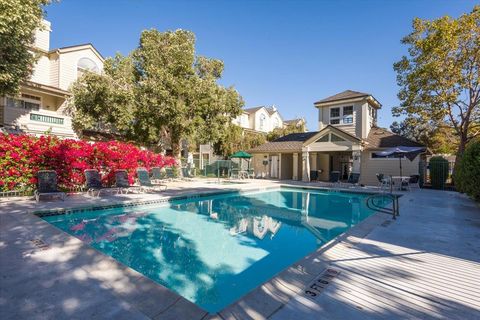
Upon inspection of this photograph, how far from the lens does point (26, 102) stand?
1880cm

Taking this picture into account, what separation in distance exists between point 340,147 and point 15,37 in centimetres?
2088

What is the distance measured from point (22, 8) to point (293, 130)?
28011mm

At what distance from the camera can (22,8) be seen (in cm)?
1158

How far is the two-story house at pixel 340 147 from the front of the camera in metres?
19.0

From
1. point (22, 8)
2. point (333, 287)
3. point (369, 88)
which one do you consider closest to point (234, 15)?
point (22, 8)

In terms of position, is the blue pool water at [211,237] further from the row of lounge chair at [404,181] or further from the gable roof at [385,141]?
the gable roof at [385,141]

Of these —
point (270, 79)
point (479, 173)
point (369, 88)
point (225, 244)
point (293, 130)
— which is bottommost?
point (225, 244)

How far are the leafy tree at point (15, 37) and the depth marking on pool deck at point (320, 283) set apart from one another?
50.7ft

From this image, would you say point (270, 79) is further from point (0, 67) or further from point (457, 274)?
point (457, 274)

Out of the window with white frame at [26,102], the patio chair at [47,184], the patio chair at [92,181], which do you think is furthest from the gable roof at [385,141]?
the window with white frame at [26,102]

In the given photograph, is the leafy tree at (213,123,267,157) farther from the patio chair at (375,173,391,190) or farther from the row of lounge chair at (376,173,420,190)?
the row of lounge chair at (376,173,420,190)

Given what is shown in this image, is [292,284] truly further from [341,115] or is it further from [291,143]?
[341,115]

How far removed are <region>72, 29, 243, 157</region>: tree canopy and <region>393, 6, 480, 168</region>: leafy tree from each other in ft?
48.1

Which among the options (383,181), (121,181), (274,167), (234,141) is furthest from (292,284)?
(234,141)
